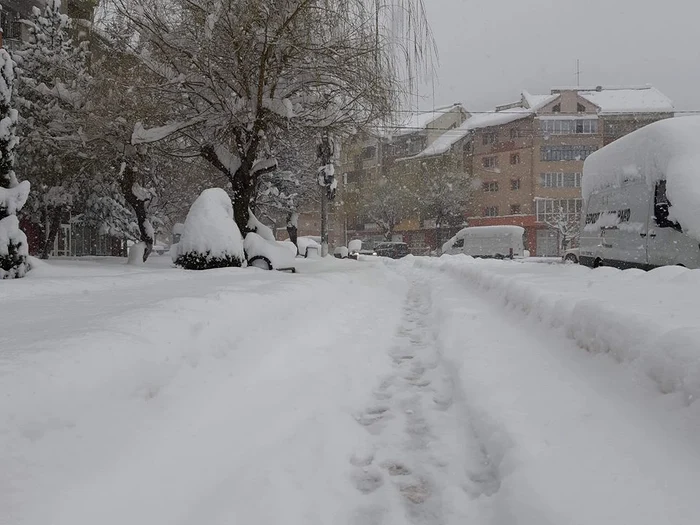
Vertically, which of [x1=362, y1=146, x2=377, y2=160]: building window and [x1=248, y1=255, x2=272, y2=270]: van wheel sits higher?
[x1=362, y1=146, x2=377, y2=160]: building window

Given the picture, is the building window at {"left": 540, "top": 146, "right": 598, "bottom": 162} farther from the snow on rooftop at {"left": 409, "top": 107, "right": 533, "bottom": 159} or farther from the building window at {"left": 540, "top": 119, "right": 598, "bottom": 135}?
the snow on rooftop at {"left": 409, "top": 107, "right": 533, "bottom": 159}

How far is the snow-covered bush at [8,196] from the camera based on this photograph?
28.0ft

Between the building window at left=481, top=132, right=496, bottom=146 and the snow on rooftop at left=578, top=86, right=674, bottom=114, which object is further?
the building window at left=481, top=132, right=496, bottom=146

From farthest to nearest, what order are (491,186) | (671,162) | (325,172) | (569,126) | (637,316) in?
(491,186), (569,126), (325,172), (671,162), (637,316)

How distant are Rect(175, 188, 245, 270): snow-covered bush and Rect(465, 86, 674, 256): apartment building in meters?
38.6

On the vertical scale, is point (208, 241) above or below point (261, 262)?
above

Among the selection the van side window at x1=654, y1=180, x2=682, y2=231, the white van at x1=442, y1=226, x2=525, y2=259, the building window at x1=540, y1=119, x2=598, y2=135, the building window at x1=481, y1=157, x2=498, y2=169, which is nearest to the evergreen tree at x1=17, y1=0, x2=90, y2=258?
the van side window at x1=654, y1=180, x2=682, y2=231

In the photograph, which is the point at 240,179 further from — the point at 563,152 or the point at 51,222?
the point at 563,152

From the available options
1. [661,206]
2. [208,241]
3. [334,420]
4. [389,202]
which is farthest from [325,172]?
[389,202]

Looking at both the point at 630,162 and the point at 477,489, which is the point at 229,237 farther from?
the point at 477,489

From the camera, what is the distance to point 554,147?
4519 cm

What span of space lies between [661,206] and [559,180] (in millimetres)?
39568

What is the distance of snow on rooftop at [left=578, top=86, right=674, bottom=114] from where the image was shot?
44.8m

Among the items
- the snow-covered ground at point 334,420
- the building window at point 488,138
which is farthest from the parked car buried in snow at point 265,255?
the building window at point 488,138
